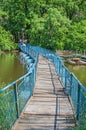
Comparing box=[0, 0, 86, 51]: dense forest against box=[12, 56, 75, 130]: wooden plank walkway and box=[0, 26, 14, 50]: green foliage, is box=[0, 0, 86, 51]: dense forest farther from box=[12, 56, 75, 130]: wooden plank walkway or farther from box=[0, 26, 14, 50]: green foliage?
box=[12, 56, 75, 130]: wooden plank walkway

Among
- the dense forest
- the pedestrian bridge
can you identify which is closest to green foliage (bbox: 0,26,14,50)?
the dense forest

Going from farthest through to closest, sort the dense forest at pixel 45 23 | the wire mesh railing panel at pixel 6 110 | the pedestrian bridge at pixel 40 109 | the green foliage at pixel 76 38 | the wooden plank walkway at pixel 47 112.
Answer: the green foliage at pixel 76 38 → the dense forest at pixel 45 23 → the wooden plank walkway at pixel 47 112 → the pedestrian bridge at pixel 40 109 → the wire mesh railing panel at pixel 6 110

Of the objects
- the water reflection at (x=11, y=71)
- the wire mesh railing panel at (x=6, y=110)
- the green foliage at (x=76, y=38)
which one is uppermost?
the wire mesh railing panel at (x=6, y=110)

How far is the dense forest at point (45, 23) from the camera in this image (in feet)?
173

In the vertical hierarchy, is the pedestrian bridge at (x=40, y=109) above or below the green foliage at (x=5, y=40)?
above

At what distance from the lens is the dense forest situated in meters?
52.8

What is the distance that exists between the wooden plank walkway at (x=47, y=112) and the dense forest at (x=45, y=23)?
35.6 m

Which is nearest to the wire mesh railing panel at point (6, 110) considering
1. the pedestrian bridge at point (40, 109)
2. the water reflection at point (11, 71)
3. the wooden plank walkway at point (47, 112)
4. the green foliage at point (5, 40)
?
the pedestrian bridge at point (40, 109)

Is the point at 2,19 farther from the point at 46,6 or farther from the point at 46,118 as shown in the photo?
the point at 46,118

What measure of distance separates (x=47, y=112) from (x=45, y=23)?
42.7m

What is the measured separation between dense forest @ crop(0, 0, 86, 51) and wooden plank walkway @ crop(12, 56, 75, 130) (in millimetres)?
35596

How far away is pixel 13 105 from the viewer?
391 inches

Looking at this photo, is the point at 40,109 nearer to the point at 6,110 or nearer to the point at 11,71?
the point at 6,110

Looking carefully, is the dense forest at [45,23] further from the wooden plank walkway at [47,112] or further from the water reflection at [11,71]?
the wooden plank walkway at [47,112]
